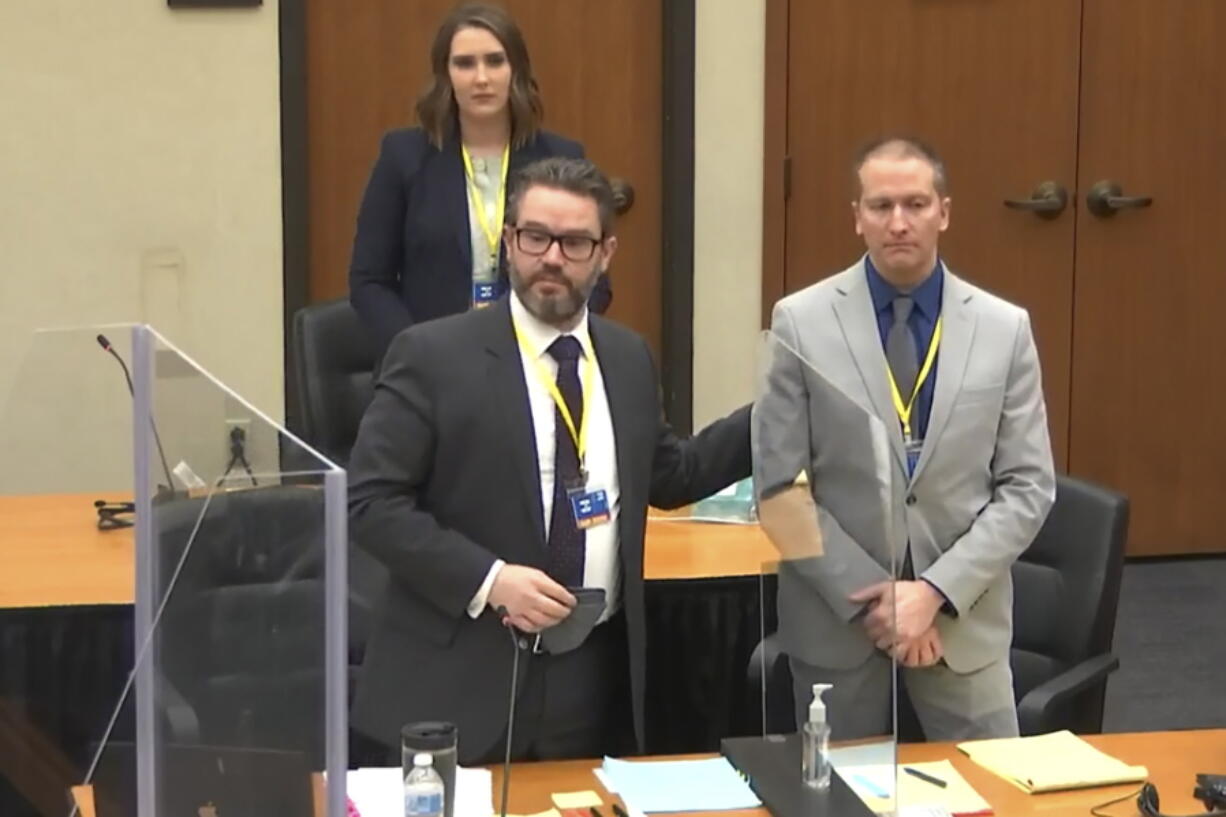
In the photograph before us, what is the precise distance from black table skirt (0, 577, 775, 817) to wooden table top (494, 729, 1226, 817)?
40 centimetres

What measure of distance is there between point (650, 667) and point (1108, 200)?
9.42 ft

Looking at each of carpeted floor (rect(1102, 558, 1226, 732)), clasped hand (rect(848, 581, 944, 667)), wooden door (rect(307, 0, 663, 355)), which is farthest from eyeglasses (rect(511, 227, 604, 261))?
wooden door (rect(307, 0, 663, 355))

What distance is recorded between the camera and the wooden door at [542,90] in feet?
17.4

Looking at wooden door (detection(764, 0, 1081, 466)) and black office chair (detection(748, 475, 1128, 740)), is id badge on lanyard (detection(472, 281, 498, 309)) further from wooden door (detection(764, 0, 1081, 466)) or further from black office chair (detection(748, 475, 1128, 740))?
wooden door (detection(764, 0, 1081, 466))

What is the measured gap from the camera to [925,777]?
246 centimetres

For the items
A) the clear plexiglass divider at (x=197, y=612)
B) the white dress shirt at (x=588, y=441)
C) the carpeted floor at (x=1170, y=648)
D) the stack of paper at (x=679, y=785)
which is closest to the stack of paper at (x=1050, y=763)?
the stack of paper at (x=679, y=785)

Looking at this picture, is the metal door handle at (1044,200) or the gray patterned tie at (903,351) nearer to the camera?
the gray patterned tie at (903,351)

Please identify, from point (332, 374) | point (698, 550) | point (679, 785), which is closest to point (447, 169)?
point (332, 374)

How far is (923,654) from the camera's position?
267 cm

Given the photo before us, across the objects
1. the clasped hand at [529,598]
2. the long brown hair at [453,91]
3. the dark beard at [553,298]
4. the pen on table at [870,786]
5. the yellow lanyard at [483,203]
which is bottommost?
the pen on table at [870,786]

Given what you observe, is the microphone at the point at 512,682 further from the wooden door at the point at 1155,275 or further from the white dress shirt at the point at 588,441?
the wooden door at the point at 1155,275

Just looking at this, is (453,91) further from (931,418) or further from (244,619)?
(244,619)

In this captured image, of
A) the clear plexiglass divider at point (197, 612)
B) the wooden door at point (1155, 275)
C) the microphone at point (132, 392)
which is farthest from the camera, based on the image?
the wooden door at point (1155, 275)

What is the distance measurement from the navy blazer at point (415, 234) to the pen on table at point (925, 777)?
1569 mm
